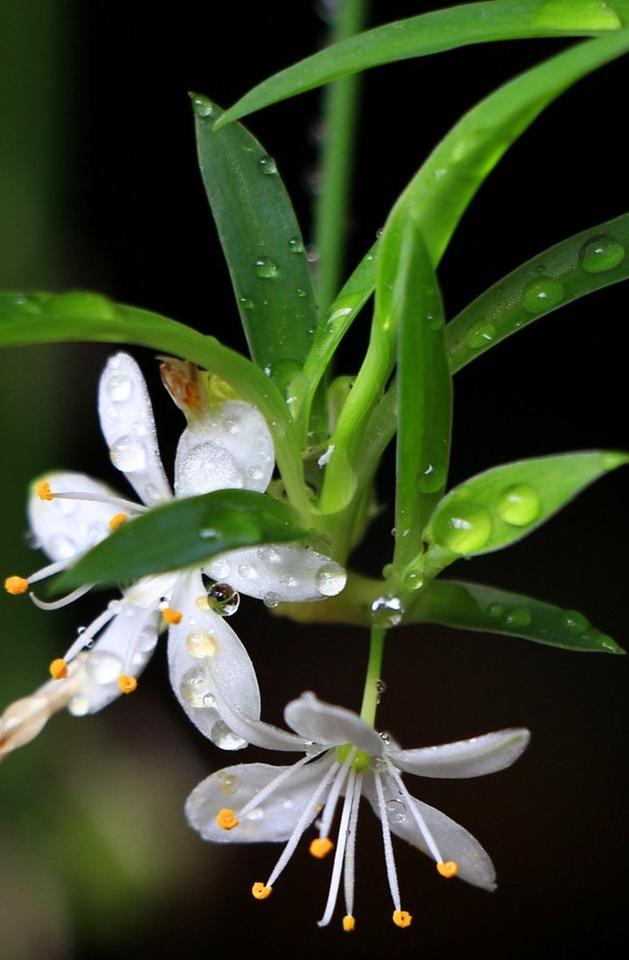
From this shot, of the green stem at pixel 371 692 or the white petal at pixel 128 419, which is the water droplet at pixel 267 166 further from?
the green stem at pixel 371 692

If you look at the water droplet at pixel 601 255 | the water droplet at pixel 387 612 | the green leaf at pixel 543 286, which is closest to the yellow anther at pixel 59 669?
the water droplet at pixel 387 612

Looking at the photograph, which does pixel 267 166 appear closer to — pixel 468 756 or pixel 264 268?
pixel 264 268

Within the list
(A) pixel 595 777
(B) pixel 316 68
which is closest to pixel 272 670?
(A) pixel 595 777

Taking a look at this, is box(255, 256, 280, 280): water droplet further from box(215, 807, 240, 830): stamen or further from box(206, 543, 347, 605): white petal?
box(215, 807, 240, 830): stamen

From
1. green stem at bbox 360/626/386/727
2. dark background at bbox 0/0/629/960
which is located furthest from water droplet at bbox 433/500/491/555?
dark background at bbox 0/0/629/960

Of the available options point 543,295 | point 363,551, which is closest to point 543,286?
point 543,295

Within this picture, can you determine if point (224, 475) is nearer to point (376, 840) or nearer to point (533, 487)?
point (533, 487)
